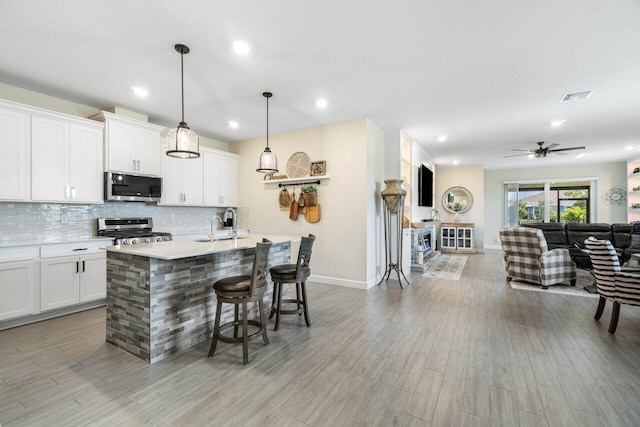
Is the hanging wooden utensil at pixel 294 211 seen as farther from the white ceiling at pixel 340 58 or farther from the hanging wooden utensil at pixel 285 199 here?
the white ceiling at pixel 340 58

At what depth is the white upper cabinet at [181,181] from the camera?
15.9 feet

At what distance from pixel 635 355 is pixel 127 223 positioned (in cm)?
602

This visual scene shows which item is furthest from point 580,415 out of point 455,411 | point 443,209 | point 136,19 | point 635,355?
point 443,209

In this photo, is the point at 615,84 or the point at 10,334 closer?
the point at 10,334

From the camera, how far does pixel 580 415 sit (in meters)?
1.75

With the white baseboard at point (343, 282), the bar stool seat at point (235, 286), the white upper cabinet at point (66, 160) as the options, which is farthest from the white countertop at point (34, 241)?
the white baseboard at point (343, 282)

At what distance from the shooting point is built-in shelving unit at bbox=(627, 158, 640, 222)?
7.57 metres

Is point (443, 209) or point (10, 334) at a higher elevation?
point (443, 209)

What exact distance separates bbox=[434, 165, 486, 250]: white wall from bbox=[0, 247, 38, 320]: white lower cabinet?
387 inches

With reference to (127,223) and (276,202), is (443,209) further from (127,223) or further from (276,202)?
(127,223)

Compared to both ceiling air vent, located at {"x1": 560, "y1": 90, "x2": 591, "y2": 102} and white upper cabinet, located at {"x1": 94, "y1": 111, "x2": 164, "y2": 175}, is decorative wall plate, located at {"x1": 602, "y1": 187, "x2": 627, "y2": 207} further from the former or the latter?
white upper cabinet, located at {"x1": 94, "y1": 111, "x2": 164, "y2": 175}

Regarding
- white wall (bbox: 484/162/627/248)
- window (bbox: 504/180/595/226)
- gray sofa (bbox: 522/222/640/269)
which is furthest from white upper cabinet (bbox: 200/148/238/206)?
window (bbox: 504/180/595/226)

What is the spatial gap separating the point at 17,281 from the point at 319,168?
3.99 metres

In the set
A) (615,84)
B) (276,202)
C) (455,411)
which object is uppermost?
(615,84)
